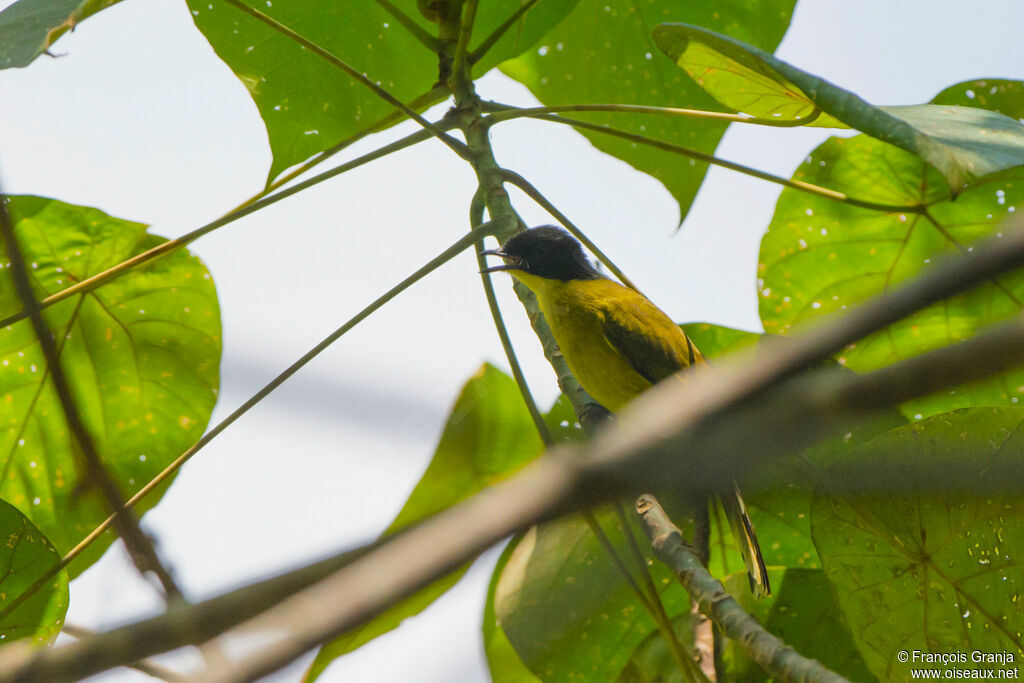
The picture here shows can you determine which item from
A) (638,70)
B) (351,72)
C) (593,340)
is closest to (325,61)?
(351,72)

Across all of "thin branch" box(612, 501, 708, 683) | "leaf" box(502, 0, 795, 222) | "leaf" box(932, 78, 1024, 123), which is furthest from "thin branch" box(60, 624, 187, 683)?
"leaf" box(932, 78, 1024, 123)

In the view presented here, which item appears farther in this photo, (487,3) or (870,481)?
(487,3)

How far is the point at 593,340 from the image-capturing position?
9.86 ft

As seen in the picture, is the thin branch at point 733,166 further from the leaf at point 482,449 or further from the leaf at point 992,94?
the leaf at point 482,449

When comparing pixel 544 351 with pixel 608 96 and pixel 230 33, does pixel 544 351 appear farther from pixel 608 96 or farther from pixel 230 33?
pixel 230 33

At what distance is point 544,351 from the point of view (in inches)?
95.3

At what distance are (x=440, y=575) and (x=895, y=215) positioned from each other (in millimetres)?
2592

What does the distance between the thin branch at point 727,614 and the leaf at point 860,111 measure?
78cm

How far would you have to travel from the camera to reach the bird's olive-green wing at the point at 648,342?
9.44 ft

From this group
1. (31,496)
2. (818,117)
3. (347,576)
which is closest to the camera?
(347,576)

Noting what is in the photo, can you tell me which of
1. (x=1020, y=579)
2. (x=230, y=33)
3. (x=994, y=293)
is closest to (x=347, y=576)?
(x=1020, y=579)

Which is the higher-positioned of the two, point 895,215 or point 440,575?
point 895,215

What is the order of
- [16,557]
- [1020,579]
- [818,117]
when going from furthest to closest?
[818,117] → [16,557] → [1020,579]

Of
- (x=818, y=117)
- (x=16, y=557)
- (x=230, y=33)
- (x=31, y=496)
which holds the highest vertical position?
(x=230, y=33)
